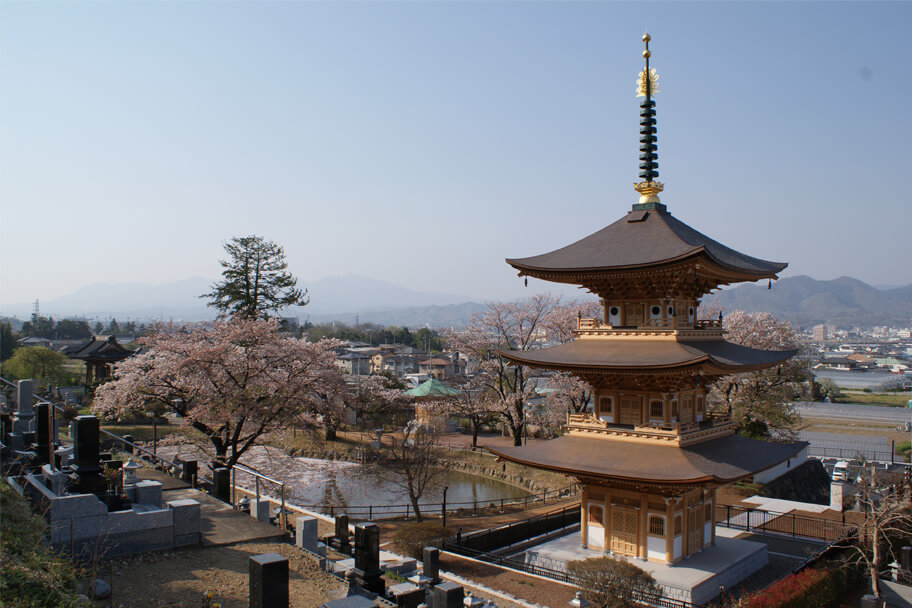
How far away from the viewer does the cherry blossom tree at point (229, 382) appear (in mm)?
23500

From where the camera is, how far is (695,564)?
56.3 ft

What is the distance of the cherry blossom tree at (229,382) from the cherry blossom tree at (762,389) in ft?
69.2

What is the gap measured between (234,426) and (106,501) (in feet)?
39.5

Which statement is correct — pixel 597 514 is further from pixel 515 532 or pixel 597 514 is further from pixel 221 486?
pixel 221 486

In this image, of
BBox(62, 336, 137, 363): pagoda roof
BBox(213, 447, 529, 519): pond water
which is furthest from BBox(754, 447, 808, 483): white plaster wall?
BBox(62, 336, 137, 363): pagoda roof

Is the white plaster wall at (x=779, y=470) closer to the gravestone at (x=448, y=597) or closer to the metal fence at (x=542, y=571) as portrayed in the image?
the metal fence at (x=542, y=571)

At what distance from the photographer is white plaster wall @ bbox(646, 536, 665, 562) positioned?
55.8ft

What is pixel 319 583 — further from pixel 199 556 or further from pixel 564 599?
pixel 564 599

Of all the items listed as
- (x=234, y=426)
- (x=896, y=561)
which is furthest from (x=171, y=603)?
(x=896, y=561)

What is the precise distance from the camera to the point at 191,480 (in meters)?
19.1

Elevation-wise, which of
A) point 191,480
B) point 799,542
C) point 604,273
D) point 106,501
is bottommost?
point 799,542

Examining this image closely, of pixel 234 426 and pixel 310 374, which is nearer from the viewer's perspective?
pixel 234 426

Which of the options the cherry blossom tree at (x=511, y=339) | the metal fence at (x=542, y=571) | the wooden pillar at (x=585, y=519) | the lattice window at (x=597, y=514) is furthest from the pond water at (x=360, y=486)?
the lattice window at (x=597, y=514)

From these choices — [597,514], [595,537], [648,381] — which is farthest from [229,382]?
[648,381]
